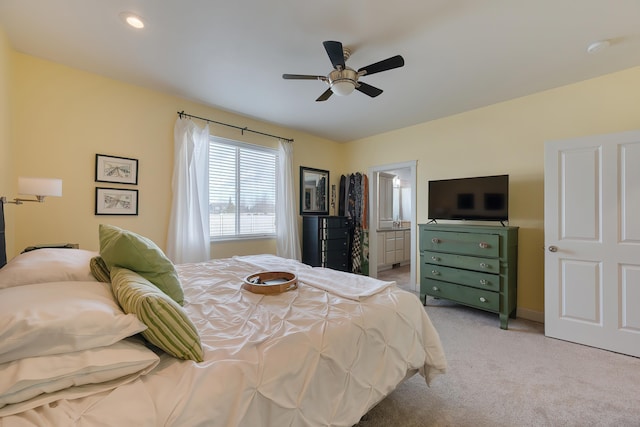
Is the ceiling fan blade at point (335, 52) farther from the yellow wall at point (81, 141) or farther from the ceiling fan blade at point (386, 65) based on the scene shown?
the yellow wall at point (81, 141)

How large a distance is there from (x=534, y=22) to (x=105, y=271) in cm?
331

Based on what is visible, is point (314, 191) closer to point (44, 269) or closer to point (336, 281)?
point (336, 281)

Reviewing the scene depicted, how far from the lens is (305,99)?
10.8ft

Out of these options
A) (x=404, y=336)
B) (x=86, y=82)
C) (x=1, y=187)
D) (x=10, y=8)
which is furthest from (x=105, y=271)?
(x=86, y=82)

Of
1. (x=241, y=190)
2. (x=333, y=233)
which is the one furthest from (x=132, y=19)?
(x=333, y=233)

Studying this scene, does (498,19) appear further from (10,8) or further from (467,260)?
(10,8)

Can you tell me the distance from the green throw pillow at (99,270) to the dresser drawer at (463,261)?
3322 mm

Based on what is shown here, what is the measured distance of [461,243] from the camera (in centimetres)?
322

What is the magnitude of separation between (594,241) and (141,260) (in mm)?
3606

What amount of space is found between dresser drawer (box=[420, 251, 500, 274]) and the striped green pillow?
3.10 m

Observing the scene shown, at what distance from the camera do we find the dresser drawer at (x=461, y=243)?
2.98 m

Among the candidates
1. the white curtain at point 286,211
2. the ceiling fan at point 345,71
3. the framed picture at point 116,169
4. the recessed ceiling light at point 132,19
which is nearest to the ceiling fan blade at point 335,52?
the ceiling fan at point 345,71

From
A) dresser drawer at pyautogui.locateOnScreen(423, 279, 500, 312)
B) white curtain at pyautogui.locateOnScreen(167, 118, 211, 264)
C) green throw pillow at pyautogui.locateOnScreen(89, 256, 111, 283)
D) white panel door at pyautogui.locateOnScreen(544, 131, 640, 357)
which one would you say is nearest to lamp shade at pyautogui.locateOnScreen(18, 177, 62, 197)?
green throw pillow at pyautogui.locateOnScreen(89, 256, 111, 283)

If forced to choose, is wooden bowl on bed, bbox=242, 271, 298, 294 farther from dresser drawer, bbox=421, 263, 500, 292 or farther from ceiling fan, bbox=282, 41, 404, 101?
dresser drawer, bbox=421, 263, 500, 292
